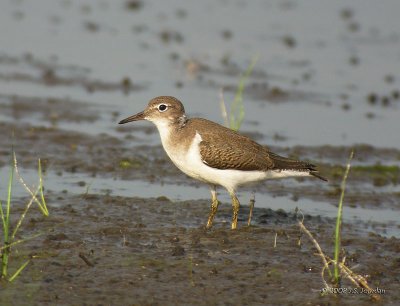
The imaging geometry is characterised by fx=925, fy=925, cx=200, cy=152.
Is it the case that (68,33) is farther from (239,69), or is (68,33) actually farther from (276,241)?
(276,241)

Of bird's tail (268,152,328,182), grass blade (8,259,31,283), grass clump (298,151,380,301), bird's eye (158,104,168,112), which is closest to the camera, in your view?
grass blade (8,259,31,283)

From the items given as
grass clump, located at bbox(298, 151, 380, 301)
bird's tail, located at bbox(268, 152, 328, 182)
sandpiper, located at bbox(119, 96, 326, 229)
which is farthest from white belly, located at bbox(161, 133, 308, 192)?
grass clump, located at bbox(298, 151, 380, 301)

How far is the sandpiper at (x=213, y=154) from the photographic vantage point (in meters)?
11.4

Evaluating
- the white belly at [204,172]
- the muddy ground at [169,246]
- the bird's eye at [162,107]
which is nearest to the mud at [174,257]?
the muddy ground at [169,246]

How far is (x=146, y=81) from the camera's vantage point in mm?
19484

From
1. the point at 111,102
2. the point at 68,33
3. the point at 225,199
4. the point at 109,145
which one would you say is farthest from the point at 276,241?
the point at 68,33

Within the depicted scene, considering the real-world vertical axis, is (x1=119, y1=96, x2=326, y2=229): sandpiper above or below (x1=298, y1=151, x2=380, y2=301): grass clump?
above

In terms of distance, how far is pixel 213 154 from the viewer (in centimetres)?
1138

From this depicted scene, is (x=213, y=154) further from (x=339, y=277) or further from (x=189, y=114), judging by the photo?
(x=189, y=114)

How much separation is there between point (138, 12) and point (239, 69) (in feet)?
19.1

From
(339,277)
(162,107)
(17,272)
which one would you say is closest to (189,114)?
(162,107)

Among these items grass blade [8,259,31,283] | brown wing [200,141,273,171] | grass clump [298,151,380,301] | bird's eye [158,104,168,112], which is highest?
bird's eye [158,104,168,112]

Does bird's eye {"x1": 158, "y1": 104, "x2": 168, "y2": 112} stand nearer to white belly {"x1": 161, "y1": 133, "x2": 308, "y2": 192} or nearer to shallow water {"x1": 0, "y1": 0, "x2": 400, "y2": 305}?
white belly {"x1": 161, "y1": 133, "x2": 308, "y2": 192}

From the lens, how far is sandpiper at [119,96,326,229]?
37.4 ft
